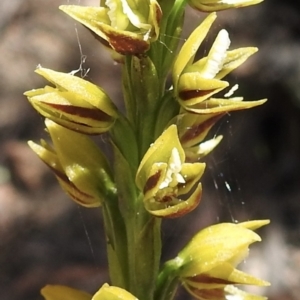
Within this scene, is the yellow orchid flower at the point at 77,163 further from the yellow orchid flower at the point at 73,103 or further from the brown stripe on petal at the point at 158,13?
the brown stripe on petal at the point at 158,13

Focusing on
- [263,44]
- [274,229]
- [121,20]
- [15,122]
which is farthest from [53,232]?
[121,20]

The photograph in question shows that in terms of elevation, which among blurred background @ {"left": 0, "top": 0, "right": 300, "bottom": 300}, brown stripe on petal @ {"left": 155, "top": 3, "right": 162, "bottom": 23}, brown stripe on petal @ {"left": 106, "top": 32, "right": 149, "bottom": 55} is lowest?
blurred background @ {"left": 0, "top": 0, "right": 300, "bottom": 300}

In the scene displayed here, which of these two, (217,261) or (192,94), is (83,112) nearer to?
(192,94)

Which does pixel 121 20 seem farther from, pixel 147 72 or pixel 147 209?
pixel 147 209


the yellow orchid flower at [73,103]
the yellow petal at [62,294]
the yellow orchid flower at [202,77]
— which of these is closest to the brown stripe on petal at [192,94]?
the yellow orchid flower at [202,77]

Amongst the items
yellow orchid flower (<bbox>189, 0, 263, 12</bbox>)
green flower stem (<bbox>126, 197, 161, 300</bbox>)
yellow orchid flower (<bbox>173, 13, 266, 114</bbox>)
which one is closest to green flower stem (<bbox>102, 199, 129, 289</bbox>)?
green flower stem (<bbox>126, 197, 161, 300</bbox>)

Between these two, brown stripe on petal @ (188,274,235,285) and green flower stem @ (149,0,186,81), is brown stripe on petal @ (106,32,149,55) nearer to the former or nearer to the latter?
green flower stem @ (149,0,186,81)

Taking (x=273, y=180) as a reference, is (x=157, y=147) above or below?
above
